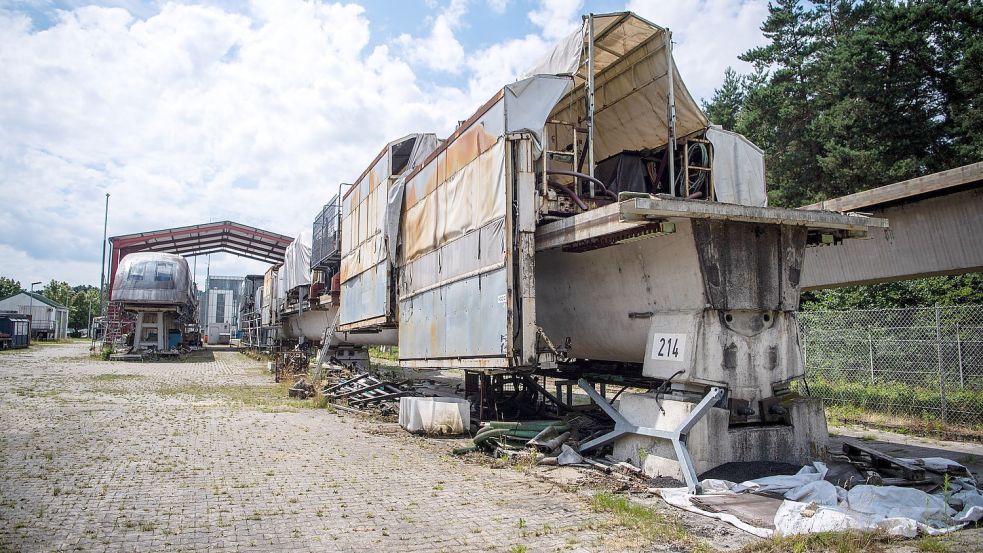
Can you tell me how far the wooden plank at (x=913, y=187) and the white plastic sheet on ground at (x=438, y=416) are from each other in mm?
6160

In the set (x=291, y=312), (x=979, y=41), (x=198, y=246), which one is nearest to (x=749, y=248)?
(x=979, y=41)

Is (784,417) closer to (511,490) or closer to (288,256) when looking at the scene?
(511,490)

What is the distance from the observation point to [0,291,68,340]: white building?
58.9 meters

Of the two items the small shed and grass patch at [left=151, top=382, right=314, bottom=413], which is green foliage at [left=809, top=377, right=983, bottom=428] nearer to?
grass patch at [left=151, top=382, right=314, bottom=413]

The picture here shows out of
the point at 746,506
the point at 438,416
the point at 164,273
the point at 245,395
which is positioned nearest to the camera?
the point at 746,506

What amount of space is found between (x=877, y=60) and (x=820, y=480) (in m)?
21.3

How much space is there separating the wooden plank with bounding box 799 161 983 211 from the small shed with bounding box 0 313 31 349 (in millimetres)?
43715

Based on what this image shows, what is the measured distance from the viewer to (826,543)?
4477 millimetres

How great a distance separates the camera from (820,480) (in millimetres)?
6000

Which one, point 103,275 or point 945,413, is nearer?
point 945,413

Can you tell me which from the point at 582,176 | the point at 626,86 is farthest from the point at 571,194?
the point at 626,86

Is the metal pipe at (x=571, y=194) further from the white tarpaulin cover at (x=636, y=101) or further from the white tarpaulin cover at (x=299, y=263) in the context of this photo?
the white tarpaulin cover at (x=299, y=263)

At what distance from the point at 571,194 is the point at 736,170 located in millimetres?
3366

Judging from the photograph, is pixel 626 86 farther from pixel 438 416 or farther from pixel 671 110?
pixel 438 416
